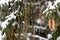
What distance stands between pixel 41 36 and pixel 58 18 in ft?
4.70

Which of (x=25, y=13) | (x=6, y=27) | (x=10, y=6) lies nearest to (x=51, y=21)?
(x=25, y=13)

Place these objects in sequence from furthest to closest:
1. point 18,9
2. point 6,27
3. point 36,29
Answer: point 36,29
point 18,9
point 6,27

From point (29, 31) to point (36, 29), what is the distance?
248 mm

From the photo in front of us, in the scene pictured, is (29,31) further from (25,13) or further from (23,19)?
(25,13)

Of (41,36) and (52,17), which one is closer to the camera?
(52,17)

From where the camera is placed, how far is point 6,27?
2918 mm

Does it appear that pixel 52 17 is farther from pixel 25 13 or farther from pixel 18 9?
pixel 18 9

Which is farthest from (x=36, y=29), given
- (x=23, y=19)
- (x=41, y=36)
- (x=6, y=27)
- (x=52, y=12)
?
(x=52, y=12)

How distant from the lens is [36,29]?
13.3 ft

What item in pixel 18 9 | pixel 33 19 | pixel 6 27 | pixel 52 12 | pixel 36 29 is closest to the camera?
pixel 52 12

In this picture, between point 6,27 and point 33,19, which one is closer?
point 6,27

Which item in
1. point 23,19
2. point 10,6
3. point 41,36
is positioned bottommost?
point 41,36

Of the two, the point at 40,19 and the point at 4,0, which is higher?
the point at 4,0

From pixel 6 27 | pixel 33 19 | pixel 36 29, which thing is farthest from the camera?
pixel 36 29
